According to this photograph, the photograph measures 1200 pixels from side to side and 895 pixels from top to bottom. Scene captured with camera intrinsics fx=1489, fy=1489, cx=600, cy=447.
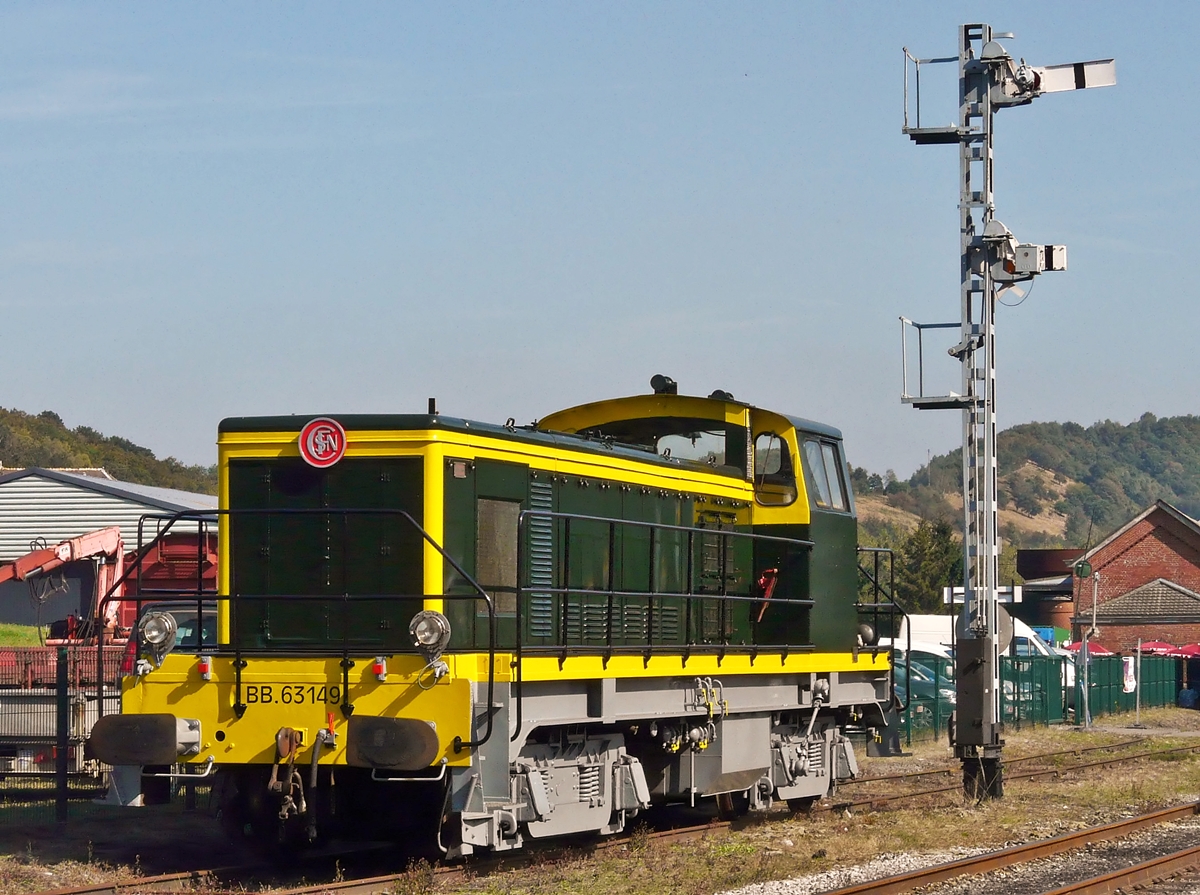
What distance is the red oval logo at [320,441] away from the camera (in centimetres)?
1023

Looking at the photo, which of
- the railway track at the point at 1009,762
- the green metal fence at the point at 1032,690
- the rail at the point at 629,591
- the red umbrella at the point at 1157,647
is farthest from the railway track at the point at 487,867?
the red umbrella at the point at 1157,647

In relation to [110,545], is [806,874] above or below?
below

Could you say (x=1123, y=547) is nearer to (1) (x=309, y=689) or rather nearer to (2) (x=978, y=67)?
(2) (x=978, y=67)

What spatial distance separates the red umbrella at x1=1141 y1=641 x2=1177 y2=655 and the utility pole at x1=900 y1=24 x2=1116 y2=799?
115 ft

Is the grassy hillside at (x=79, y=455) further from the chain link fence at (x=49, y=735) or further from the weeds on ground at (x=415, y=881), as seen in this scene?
the weeds on ground at (x=415, y=881)

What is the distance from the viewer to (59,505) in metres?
44.3

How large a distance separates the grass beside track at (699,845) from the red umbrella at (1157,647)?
Answer: 3452 centimetres

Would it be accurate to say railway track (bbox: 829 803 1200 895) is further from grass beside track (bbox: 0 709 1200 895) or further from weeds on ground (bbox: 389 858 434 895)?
weeds on ground (bbox: 389 858 434 895)

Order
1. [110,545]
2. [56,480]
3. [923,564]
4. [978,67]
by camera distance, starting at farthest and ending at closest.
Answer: [923,564] → [56,480] → [110,545] → [978,67]

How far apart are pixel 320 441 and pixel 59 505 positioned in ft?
121

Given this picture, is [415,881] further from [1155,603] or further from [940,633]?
[1155,603]

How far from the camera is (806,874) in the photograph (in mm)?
10727

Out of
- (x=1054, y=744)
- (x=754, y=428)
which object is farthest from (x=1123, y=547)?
(x=754, y=428)

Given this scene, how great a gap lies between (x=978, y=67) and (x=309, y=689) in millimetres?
10219
